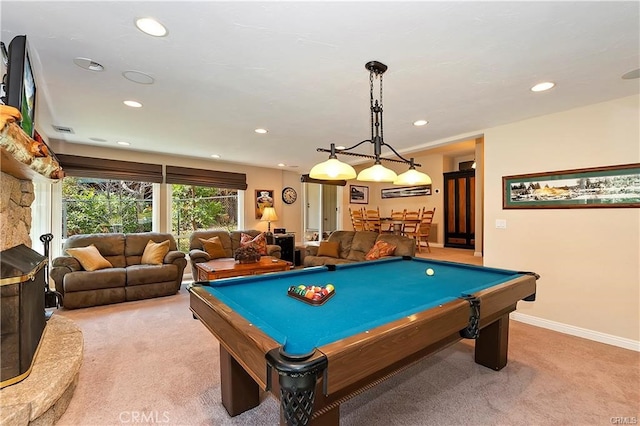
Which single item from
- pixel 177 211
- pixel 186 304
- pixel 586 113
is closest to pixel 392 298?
pixel 586 113

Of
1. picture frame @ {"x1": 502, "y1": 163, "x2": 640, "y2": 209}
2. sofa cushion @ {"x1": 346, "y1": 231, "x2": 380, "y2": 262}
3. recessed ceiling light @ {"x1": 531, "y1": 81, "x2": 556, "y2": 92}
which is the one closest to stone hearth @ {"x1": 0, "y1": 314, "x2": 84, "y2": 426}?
sofa cushion @ {"x1": 346, "y1": 231, "x2": 380, "y2": 262}

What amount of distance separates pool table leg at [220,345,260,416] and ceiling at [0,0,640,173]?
6.47 feet

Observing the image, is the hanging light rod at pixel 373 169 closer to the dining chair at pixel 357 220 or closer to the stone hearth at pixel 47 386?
the stone hearth at pixel 47 386

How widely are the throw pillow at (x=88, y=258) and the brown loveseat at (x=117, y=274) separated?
Answer: 0.05 m

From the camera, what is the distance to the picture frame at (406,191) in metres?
8.49

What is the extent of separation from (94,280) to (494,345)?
4.53 meters

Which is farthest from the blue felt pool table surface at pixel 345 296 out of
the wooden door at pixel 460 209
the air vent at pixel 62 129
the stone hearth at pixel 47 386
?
the wooden door at pixel 460 209

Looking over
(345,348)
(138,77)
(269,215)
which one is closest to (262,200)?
(269,215)

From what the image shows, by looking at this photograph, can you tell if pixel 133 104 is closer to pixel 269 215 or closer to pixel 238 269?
pixel 238 269

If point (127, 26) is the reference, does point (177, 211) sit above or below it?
below

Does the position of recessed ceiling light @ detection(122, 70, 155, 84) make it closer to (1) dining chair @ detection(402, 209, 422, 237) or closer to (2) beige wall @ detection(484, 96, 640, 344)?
(2) beige wall @ detection(484, 96, 640, 344)

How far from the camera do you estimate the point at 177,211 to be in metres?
5.69

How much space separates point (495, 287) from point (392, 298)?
703 millimetres

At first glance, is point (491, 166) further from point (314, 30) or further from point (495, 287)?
point (314, 30)
